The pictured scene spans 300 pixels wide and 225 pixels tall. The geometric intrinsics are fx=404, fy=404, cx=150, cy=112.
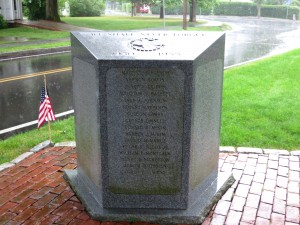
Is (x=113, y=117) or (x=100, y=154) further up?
(x=113, y=117)

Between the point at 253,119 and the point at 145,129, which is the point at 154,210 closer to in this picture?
the point at 145,129

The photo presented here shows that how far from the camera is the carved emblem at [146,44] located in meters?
3.90

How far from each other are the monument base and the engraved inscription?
0.68ft

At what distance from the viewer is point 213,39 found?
4172 millimetres

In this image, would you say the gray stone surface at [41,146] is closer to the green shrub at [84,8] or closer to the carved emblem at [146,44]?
the carved emblem at [146,44]

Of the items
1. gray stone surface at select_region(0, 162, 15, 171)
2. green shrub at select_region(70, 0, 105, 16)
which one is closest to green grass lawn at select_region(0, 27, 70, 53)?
gray stone surface at select_region(0, 162, 15, 171)

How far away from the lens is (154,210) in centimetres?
404

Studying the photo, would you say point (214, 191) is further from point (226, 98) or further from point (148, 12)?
point (148, 12)

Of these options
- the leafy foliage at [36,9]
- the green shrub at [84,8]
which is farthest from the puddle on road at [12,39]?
the green shrub at [84,8]

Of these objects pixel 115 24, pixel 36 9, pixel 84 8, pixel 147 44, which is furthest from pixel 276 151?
pixel 84 8

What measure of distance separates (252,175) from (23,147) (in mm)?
3333

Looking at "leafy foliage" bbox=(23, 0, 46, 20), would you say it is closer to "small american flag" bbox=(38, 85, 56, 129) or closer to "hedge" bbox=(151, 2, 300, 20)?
"small american flag" bbox=(38, 85, 56, 129)

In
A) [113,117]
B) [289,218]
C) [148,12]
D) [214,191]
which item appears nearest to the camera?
[113,117]

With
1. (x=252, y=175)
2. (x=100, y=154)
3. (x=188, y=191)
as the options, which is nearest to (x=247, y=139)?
(x=252, y=175)
